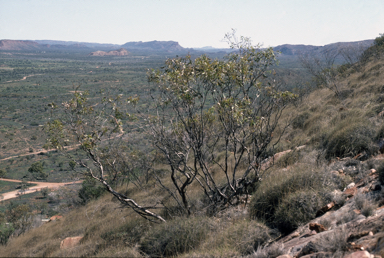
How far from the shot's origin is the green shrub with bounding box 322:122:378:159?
5.54 meters

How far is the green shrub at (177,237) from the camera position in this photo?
3952 mm

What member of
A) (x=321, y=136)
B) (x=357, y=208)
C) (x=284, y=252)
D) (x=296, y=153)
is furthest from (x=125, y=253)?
(x=321, y=136)

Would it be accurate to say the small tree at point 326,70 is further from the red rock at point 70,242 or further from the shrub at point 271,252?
the red rock at point 70,242

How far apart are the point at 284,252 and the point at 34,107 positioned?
242 ft

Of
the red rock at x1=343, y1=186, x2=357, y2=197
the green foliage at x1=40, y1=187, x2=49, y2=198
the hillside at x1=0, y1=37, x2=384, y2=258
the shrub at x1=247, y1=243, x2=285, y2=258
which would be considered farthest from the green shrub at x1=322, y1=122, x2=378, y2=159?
the green foliage at x1=40, y1=187, x2=49, y2=198

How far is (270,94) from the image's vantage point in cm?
602

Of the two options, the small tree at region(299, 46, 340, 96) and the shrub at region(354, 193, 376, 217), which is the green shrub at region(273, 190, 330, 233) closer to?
the shrub at region(354, 193, 376, 217)

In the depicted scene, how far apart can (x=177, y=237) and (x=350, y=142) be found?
4.53 meters

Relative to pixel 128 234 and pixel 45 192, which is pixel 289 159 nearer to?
pixel 128 234

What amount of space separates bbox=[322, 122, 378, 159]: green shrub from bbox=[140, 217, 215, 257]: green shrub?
364cm

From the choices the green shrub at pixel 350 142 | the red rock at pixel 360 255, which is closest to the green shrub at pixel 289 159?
the green shrub at pixel 350 142

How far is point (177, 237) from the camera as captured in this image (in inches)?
160

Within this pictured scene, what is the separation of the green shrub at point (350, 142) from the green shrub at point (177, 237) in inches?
143

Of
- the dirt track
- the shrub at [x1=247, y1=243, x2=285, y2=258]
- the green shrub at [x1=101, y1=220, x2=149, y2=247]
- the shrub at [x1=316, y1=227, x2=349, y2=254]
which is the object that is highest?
the shrub at [x1=316, y1=227, x2=349, y2=254]
